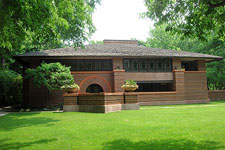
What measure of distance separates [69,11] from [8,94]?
22.9m

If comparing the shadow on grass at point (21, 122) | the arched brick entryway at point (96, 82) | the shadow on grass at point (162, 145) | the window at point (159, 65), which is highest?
the window at point (159, 65)

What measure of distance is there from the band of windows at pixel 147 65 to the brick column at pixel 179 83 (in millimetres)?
1058

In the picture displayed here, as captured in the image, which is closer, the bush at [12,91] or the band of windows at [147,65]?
the band of windows at [147,65]

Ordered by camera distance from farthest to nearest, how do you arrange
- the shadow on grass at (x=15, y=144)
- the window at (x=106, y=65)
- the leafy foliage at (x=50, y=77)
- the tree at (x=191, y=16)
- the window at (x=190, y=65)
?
the window at (x=190, y=65) < the window at (x=106, y=65) < the leafy foliage at (x=50, y=77) < the tree at (x=191, y=16) < the shadow on grass at (x=15, y=144)

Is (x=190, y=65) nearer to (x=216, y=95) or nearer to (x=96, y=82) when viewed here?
(x=216, y=95)

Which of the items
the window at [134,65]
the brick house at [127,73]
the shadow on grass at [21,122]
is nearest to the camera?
the shadow on grass at [21,122]

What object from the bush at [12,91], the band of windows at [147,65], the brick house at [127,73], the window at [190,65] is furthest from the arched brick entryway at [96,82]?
the bush at [12,91]

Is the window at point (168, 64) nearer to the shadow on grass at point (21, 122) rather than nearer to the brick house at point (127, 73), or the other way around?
the brick house at point (127, 73)

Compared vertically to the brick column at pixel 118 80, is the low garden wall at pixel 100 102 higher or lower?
lower

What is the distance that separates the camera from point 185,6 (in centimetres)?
882

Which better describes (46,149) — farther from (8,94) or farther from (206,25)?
(8,94)

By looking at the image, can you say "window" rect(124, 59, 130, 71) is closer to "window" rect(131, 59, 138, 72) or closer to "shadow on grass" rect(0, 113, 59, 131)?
"window" rect(131, 59, 138, 72)

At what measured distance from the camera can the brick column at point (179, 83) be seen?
25062 mm

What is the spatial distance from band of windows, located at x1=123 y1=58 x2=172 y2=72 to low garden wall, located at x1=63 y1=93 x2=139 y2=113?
331 inches
